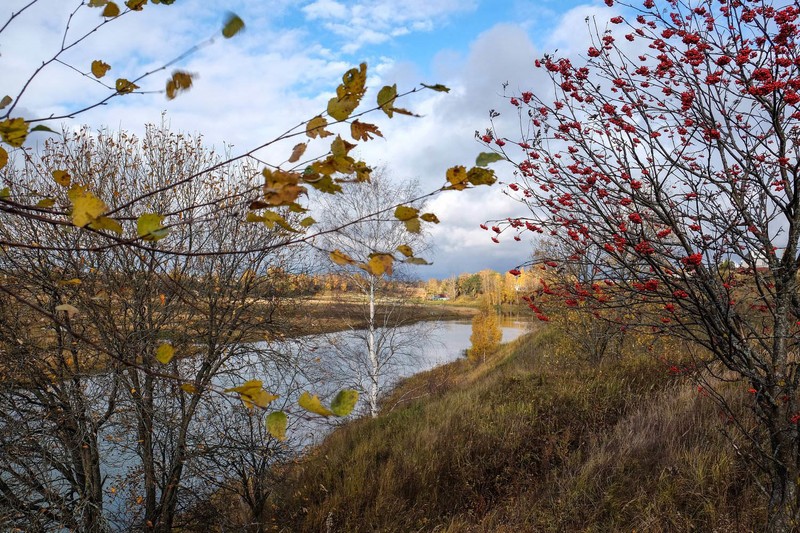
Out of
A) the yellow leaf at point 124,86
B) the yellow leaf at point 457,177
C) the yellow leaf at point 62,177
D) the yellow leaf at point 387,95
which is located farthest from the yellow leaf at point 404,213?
the yellow leaf at point 124,86

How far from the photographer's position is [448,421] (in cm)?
706

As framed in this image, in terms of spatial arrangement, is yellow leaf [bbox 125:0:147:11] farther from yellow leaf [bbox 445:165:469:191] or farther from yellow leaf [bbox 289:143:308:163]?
yellow leaf [bbox 445:165:469:191]

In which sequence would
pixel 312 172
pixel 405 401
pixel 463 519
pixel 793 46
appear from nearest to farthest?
1. pixel 312 172
2. pixel 793 46
3. pixel 463 519
4. pixel 405 401

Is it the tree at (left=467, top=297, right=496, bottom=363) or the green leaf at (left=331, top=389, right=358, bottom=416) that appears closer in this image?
the green leaf at (left=331, top=389, right=358, bottom=416)

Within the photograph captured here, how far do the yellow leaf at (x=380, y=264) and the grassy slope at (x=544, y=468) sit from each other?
400 centimetres

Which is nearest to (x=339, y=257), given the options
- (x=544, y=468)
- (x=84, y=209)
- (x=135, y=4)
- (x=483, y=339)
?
(x=84, y=209)

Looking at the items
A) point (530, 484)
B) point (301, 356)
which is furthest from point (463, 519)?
point (301, 356)

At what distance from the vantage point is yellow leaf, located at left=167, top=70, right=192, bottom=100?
A: 4.09ft

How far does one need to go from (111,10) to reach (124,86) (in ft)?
0.66

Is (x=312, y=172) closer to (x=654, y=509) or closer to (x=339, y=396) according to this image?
(x=339, y=396)

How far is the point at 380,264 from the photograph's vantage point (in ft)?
3.36

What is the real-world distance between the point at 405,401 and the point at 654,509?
35.5ft

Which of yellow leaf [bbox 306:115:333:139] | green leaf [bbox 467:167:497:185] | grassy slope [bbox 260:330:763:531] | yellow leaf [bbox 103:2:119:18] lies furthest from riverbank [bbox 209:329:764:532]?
yellow leaf [bbox 103:2:119:18]

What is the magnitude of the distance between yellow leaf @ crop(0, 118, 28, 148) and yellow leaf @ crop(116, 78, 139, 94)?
13.3 inches
